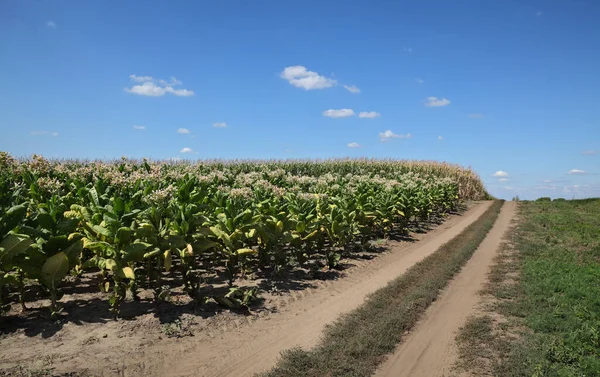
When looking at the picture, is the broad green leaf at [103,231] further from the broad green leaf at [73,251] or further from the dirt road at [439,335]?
the dirt road at [439,335]

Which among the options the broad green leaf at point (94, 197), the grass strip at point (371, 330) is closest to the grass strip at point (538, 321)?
the grass strip at point (371, 330)

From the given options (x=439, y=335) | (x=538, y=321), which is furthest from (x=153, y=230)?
(x=538, y=321)

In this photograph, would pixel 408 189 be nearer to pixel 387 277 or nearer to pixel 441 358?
pixel 387 277

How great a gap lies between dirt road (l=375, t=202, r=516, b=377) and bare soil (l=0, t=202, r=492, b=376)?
4.39 ft

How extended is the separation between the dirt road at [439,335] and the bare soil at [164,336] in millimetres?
1339

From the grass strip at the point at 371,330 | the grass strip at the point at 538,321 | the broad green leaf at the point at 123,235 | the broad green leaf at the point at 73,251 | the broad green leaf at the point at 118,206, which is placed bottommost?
the grass strip at the point at 371,330

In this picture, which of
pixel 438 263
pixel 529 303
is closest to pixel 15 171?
pixel 438 263

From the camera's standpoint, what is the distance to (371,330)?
6.60 meters

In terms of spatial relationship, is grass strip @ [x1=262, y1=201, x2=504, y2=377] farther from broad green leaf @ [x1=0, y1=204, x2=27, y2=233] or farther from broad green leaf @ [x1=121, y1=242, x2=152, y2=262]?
broad green leaf @ [x1=0, y1=204, x2=27, y2=233]

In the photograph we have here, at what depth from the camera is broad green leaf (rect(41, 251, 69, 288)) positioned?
602cm

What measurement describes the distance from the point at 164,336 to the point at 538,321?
20.9ft

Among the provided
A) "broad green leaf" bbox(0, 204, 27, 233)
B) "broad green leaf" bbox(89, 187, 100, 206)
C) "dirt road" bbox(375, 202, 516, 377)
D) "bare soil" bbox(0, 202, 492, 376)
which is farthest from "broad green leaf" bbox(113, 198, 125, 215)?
"dirt road" bbox(375, 202, 516, 377)

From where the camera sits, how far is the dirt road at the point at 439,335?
5668mm

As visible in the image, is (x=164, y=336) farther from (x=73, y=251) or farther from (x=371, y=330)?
(x=371, y=330)
